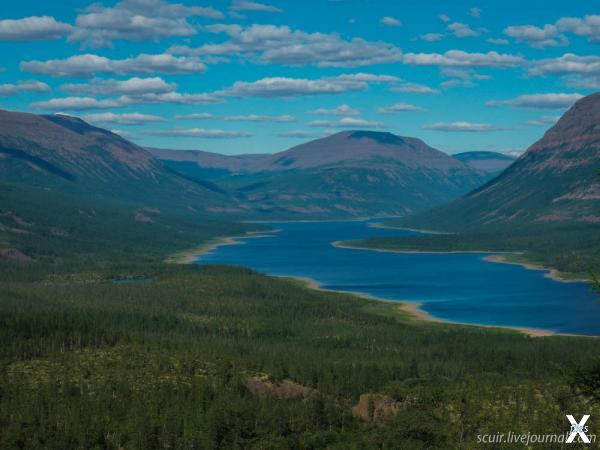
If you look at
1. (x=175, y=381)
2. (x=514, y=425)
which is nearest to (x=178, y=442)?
(x=175, y=381)

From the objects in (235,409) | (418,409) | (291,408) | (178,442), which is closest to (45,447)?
(178,442)

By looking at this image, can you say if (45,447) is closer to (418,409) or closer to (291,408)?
(291,408)

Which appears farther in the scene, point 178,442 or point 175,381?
point 175,381

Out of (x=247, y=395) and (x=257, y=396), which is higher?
(x=257, y=396)

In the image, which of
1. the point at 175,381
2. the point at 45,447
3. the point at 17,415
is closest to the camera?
the point at 45,447

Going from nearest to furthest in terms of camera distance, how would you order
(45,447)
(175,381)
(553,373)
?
(45,447) < (175,381) < (553,373)

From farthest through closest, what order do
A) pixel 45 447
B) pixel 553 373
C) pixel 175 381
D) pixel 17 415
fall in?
pixel 553 373, pixel 175 381, pixel 17 415, pixel 45 447

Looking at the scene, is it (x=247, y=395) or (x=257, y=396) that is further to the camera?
(x=247, y=395)

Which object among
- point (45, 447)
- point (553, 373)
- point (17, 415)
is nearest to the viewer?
point (45, 447)

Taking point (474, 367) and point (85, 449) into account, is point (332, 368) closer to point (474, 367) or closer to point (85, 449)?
point (474, 367)
